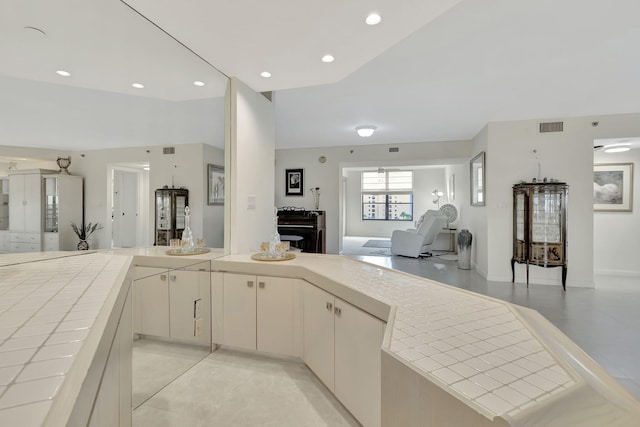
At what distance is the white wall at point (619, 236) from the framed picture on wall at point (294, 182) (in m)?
5.74

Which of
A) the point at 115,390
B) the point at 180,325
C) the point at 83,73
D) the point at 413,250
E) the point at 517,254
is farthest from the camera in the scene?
the point at 413,250

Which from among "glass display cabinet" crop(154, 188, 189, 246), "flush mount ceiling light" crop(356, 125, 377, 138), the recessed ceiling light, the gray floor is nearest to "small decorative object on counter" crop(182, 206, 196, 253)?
"glass display cabinet" crop(154, 188, 189, 246)

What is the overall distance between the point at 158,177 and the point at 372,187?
411 inches

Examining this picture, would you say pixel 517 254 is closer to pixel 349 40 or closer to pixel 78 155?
pixel 349 40

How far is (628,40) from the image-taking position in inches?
97.2

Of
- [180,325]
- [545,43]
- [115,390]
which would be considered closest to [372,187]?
[545,43]

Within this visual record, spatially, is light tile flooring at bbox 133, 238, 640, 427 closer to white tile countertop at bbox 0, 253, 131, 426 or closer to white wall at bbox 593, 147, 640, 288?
white tile countertop at bbox 0, 253, 131, 426

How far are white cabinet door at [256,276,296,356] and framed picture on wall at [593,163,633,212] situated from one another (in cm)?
622

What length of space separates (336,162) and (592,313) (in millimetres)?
4964

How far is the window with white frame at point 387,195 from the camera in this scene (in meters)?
11.4

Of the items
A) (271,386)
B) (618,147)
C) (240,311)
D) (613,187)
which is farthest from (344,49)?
(613,187)

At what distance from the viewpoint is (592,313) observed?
132 inches

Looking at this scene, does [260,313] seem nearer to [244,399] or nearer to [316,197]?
[244,399]

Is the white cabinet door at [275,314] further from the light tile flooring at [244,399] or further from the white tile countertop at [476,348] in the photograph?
the white tile countertop at [476,348]
